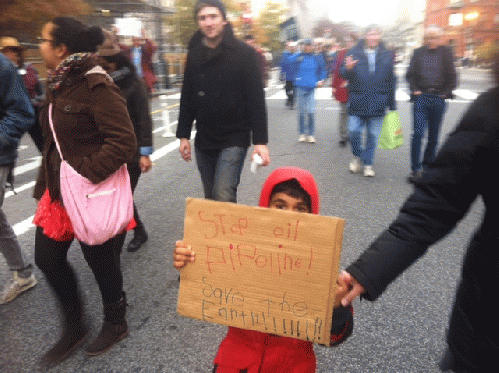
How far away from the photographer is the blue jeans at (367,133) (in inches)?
239

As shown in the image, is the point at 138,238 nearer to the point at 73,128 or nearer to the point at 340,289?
the point at 73,128

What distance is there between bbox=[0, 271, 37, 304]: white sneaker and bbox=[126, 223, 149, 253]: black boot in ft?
2.87

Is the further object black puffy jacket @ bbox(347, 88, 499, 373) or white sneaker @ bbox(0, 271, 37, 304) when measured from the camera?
white sneaker @ bbox(0, 271, 37, 304)

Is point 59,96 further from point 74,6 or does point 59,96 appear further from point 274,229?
point 74,6

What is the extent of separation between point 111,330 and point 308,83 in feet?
21.8

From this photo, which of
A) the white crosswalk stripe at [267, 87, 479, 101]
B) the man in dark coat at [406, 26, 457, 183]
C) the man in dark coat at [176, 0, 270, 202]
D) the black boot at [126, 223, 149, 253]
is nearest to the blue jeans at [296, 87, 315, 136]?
the man in dark coat at [406, 26, 457, 183]

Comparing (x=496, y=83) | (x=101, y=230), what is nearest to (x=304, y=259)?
(x=496, y=83)

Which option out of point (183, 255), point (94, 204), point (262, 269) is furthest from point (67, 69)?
point (262, 269)

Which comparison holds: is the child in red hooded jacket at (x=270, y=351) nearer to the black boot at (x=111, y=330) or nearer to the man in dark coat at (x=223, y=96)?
the black boot at (x=111, y=330)

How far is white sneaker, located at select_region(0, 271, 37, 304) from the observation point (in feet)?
10.1

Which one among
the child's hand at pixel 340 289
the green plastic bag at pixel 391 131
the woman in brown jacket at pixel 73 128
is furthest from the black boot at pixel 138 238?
the green plastic bag at pixel 391 131

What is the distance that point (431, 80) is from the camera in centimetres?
555

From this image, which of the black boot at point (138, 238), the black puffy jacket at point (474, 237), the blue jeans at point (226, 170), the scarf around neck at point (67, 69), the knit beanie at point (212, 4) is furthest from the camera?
the black boot at point (138, 238)

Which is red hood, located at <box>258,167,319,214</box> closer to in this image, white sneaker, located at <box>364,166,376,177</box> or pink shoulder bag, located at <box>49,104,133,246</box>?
pink shoulder bag, located at <box>49,104,133,246</box>
